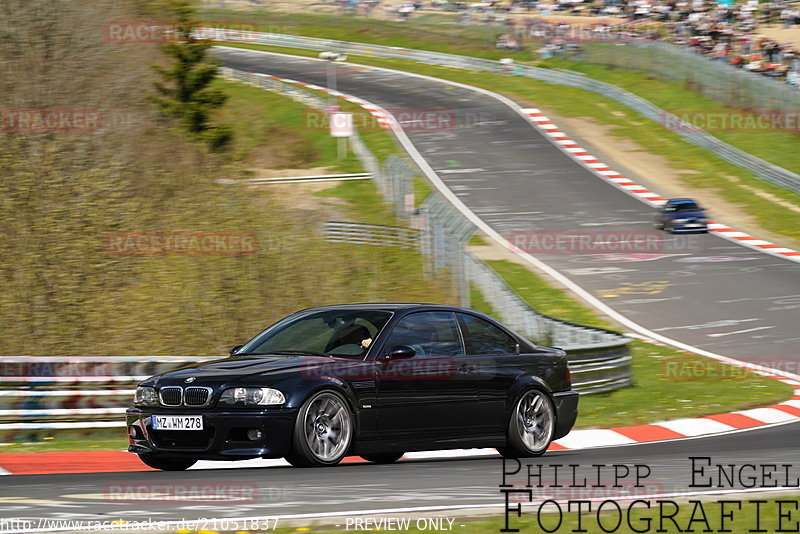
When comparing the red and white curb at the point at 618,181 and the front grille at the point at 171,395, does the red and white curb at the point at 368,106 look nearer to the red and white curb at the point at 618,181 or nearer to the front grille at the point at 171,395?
the red and white curb at the point at 618,181

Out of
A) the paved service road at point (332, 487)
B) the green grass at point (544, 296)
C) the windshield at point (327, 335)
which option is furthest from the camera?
the green grass at point (544, 296)

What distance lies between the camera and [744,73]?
39.8 m

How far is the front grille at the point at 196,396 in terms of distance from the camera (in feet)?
29.5

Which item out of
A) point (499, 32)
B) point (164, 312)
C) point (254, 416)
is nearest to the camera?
point (254, 416)

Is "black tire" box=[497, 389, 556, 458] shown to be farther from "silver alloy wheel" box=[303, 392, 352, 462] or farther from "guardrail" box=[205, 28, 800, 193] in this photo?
"guardrail" box=[205, 28, 800, 193]

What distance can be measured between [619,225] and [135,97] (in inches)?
508

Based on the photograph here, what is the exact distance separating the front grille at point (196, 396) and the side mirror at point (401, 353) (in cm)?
151

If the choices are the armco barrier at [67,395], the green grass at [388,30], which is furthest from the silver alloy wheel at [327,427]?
the green grass at [388,30]

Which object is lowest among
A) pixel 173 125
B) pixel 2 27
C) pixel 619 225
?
pixel 619 225

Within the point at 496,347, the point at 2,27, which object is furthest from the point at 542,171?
the point at 496,347

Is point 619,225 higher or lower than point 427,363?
lower

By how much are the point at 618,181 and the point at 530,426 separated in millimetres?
26085

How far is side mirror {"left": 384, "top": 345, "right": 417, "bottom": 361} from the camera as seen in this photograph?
31.2ft

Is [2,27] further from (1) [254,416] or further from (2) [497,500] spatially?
(2) [497,500]
